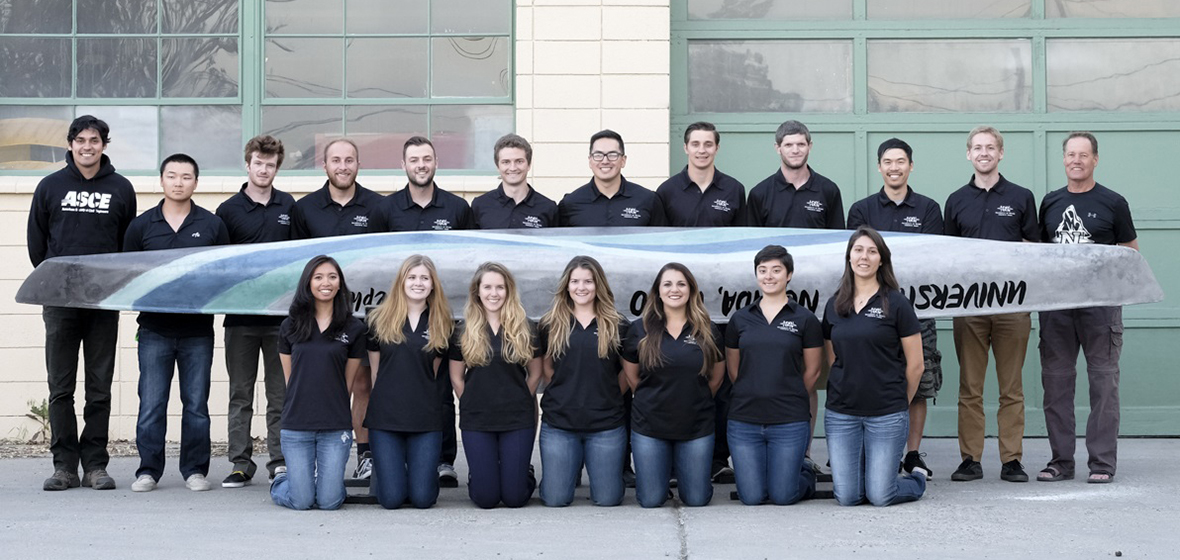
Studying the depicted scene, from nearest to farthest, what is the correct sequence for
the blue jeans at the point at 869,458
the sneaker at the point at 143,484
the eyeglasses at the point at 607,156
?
the blue jeans at the point at 869,458, the sneaker at the point at 143,484, the eyeglasses at the point at 607,156

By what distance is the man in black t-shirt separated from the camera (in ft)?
23.4

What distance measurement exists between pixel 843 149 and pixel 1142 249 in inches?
87.1

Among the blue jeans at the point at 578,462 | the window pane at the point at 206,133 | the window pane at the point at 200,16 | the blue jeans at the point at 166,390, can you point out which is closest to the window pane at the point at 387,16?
the window pane at the point at 200,16

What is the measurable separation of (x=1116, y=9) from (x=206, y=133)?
6.60 meters

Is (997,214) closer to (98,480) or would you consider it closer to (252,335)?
(252,335)

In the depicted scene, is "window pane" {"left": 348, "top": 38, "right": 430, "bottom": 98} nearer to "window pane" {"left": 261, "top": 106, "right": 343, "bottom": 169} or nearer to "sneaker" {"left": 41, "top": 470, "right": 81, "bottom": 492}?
"window pane" {"left": 261, "top": 106, "right": 343, "bottom": 169}

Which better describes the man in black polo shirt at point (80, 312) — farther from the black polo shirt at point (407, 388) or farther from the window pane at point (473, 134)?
the window pane at point (473, 134)

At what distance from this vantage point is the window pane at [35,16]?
9273mm

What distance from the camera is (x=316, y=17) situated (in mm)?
9289

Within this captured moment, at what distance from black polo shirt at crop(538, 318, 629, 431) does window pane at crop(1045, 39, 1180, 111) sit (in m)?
4.67

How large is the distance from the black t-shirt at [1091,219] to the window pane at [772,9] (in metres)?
2.70

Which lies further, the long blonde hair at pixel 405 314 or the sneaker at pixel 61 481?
the sneaker at pixel 61 481

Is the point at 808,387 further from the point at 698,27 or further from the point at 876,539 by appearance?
the point at 698,27

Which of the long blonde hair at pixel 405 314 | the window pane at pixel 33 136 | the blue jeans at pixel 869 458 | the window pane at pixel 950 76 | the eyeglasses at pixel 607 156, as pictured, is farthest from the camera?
the window pane at pixel 950 76
